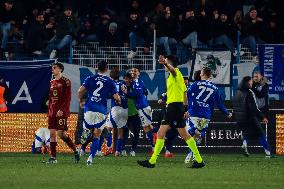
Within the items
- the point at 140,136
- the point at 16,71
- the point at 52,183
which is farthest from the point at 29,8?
the point at 52,183

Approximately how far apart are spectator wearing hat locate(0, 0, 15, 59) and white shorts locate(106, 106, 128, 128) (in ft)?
18.5

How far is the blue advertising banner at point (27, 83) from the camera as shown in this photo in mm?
28844

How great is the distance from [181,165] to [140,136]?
21.9ft

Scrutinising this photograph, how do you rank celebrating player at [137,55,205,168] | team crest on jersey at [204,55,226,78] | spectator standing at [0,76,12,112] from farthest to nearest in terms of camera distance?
spectator standing at [0,76,12,112]
team crest on jersey at [204,55,226,78]
celebrating player at [137,55,205,168]

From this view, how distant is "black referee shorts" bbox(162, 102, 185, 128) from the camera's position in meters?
19.5

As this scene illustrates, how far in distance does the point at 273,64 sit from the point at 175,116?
769 cm

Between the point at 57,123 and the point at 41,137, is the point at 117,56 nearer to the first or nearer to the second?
the point at 41,137

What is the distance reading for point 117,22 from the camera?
31.1 metres

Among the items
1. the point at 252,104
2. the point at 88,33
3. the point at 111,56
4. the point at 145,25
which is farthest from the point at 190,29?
the point at 252,104

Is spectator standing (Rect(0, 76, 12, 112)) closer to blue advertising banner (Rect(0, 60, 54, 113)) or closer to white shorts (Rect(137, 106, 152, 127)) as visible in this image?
blue advertising banner (Rect(0, 60, 54, 113))

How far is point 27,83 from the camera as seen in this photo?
29.1 meters

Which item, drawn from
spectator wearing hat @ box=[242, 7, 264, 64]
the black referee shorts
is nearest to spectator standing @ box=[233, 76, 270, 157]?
spectator wearing hat @ box=[242, 7, 264, 64]

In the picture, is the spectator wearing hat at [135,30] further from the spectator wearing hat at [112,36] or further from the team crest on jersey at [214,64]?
the team crest on jersey at [214,64]

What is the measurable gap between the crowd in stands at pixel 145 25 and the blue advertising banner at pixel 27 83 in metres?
1.02
